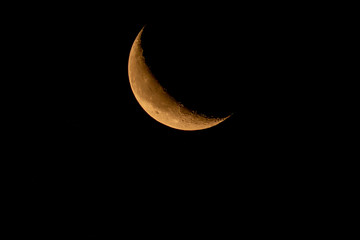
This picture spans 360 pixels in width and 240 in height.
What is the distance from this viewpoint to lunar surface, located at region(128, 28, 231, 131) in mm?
1964

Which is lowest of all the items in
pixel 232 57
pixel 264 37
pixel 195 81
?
pixel 195 81

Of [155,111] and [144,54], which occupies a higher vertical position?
[144,54]

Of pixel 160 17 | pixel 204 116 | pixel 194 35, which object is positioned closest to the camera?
pixel 194 35

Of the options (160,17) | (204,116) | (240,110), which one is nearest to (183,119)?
(204,116)

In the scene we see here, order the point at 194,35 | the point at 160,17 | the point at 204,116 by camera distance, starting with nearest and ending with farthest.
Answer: the point at 194,35 < the point at 160,17 < the point at 204,116

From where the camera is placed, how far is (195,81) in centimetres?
173

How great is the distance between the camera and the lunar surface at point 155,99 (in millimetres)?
1964

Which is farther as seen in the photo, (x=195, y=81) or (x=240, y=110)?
(x=240, y=110)

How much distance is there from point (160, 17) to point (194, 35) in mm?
375

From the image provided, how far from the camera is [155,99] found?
204cm

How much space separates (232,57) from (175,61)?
42 cm

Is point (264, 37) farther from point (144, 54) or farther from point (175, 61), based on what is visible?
point (144, 54)

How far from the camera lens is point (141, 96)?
215 centimetres

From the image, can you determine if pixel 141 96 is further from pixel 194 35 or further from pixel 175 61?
pixel 194 35
